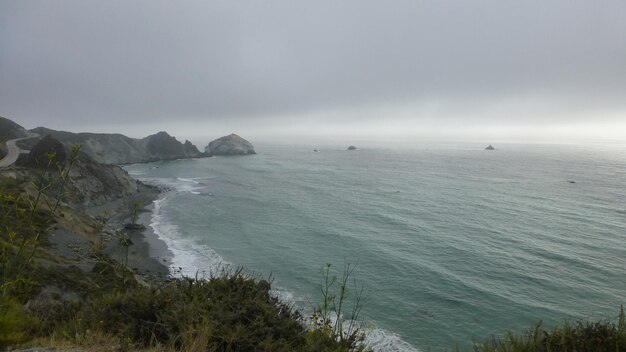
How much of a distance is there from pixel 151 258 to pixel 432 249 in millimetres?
24580

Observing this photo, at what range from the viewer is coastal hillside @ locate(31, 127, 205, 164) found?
110012 millimetres

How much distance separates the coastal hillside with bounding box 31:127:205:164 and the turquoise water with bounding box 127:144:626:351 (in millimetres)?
63724

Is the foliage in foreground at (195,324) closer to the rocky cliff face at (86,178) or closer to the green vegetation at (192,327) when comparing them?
the green vegetation at (192,327)

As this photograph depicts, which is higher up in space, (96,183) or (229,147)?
(229,147)

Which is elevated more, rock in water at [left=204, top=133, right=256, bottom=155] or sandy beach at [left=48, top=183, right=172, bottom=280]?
rock in water at [left=204, top=133, right=256, bottom=155]

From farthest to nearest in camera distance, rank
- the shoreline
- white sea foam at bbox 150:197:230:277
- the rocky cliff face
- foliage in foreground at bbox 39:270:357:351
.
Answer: the rocky cliff face, white sea foam at bbox 150:197:230:277, the shoreline, foliage in foreground at bbox 39:270:357:351

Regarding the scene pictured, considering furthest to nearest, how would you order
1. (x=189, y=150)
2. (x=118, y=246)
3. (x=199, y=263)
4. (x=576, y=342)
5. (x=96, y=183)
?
A: (x=189, y=150), (x=96, y=183), (x=118, y=246), (x=199, y=263), (x=576, y=342)

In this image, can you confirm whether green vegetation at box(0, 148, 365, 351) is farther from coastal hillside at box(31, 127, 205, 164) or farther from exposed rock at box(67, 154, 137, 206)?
coastal hillside at box(31, 127, 205, 164)

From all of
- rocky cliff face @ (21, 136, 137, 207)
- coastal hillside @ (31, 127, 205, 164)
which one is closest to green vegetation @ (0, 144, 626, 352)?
rocky cliff face @ (21, 136, 137, 207)

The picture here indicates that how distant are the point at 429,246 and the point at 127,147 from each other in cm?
11667

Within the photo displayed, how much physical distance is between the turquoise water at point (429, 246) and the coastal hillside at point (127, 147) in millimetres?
63724

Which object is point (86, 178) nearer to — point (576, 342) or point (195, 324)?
point (195, 324)

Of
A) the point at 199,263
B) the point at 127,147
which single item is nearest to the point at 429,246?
the point at 199,263

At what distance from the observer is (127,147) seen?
392 ft
